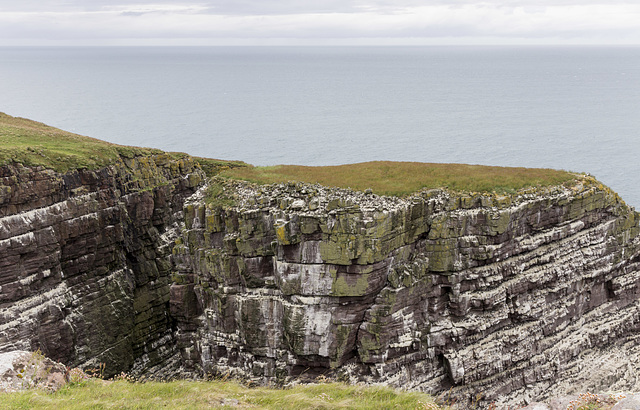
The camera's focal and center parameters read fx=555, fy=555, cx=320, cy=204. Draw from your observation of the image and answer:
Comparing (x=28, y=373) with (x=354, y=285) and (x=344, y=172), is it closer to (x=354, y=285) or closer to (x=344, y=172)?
(x=354, y=285)

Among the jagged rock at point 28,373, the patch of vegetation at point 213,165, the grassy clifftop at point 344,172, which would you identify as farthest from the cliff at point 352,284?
the jagged rock at point 28,373

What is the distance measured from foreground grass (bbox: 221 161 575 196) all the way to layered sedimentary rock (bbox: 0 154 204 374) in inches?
458

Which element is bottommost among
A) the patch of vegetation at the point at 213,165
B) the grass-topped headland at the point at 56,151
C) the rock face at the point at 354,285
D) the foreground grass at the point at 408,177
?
the rock face at the point at 354,285

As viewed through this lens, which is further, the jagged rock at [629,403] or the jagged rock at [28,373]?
the jagged rock at [28,373]

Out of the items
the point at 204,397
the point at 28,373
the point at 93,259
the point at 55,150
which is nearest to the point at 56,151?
the point at 55,150

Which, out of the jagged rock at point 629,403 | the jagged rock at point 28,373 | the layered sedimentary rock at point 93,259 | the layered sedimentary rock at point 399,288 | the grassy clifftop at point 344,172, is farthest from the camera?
the grassy clifftop at point 344,172

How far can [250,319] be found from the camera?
43.0 meters

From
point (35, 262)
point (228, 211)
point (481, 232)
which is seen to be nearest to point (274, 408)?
point (228, 211)

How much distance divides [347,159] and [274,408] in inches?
4717

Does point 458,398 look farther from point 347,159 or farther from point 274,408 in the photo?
point 347,159

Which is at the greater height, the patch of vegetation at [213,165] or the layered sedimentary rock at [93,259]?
the patch of vegetation at [213,165]

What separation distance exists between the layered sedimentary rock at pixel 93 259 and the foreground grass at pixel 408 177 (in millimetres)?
11638

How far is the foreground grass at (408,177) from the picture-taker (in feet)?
149

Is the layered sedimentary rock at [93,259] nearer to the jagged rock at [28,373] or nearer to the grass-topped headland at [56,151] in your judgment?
the grass-topped headland at [56,151]
